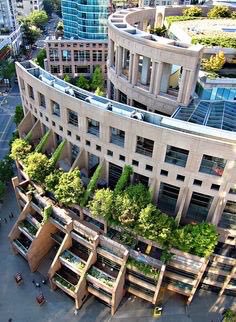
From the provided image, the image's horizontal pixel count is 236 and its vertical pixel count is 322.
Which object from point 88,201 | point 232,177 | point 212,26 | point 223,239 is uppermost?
point 212,26

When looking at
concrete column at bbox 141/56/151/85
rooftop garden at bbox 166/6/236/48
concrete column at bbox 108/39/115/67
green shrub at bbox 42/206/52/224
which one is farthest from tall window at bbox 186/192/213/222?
concrete column at bbox 108/39/115/67

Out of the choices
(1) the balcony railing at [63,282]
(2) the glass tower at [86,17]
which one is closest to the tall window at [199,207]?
(1) the balcony railing at [63,282]

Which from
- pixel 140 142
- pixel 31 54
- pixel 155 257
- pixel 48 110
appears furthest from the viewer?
pixel 31 54

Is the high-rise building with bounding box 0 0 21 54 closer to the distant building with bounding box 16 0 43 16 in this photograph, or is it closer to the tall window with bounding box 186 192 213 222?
the distant building with bounding box 16 0 43 16

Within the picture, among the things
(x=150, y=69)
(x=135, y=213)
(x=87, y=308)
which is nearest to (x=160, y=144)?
(x=135, y=213)

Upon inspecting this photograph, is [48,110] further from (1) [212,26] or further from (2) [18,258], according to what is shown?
(1) [212,26]

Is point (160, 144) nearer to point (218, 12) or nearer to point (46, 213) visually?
point (46, 213)

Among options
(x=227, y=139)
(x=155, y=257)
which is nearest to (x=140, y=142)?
(x=227, y=139)
